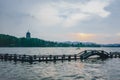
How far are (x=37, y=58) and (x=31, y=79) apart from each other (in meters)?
35.1

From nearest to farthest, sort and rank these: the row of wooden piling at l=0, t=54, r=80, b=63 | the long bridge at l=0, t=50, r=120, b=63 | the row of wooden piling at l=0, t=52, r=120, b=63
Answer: the row of wooden piling at l=0, t=54, r=80, b=63 < the row of wooden piling at l=0, t=52, r=120, b=63 < the long bridge at l=0, t=50, r=120, b=63

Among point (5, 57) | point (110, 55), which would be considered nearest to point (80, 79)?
point (5, 57)

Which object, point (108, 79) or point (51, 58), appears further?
point (51, 58)

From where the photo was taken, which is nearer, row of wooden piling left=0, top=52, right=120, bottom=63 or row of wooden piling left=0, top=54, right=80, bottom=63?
row of wooden piling left=0, top=54, right=80, bottom=63

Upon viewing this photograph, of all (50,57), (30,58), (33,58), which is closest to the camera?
(30,58)

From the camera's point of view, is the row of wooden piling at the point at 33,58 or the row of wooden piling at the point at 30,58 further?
the row of wooden piling at the point at 33,58

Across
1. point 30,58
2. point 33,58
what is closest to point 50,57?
point 33,58

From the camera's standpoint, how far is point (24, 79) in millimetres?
42375

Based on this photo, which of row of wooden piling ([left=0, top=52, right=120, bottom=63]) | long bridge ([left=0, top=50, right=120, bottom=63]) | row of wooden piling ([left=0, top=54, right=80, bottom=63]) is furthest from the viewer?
long bridge ([left=0, top=50, right=120, bottom=63])

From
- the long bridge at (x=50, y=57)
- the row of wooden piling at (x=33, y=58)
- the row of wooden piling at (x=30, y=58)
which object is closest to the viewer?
the row of wooden piling at (x=30, y=58)

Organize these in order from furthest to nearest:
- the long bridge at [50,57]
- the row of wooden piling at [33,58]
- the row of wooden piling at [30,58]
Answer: the long bridge at [50,57] → the row of wooden piling at [33,58] → the row of wooden piling at [30,58]

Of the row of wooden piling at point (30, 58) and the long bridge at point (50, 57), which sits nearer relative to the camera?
the row of wooden piling at point (30, 58)

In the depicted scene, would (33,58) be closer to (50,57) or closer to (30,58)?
(30,58)

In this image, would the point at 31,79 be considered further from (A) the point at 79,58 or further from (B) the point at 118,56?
(B) the point at 118,56
